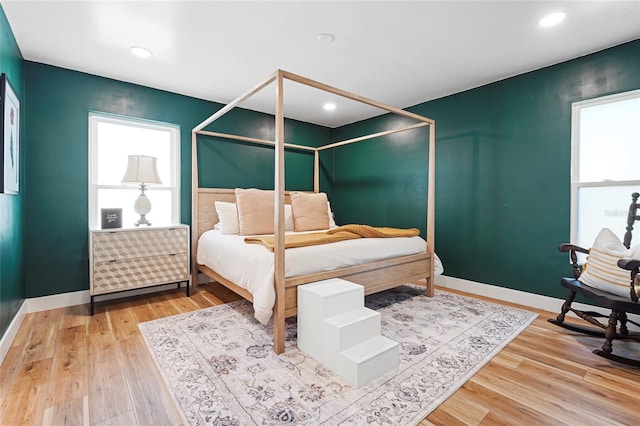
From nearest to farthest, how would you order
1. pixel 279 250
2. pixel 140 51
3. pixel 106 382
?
1. pixel 106 382
2. pixel 279 250
3. pixel 140 51

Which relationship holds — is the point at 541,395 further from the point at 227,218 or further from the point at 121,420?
the point at 227,218

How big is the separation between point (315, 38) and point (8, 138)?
7.65ft

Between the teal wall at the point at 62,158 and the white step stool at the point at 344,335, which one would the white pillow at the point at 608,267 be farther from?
the teal wall at the point at 62,158

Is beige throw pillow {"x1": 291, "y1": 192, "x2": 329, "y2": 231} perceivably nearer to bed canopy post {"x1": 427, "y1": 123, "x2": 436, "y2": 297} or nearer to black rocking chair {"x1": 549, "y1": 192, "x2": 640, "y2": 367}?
bed canopy post {"x1": 427, "y1": 123, "x2": 436, "y2": 297}

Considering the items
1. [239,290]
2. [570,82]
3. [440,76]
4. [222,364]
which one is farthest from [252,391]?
[570,82]

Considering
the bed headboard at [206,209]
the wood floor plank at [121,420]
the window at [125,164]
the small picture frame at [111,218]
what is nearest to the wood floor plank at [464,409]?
the wood floor plank at [121,420]

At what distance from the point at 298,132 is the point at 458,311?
11.3 feet

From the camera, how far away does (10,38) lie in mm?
2281

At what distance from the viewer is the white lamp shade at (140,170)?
312 cm

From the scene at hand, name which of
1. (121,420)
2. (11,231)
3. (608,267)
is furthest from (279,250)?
(608,267)

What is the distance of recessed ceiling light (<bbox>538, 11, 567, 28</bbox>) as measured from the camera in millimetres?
2105

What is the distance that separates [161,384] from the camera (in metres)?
1.71

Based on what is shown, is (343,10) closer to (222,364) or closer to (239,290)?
(239,290)

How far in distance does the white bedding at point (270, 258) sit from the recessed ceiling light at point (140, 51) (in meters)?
1.84
